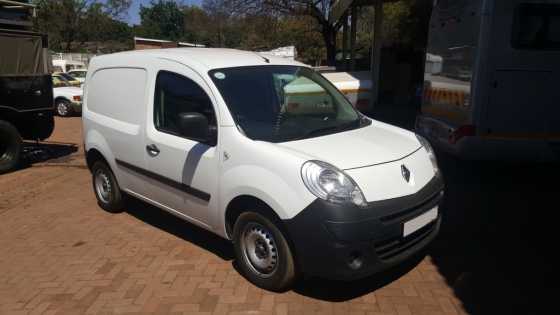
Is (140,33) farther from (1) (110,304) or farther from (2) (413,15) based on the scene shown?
(1) (110,304)

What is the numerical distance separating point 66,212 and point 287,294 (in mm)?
3620

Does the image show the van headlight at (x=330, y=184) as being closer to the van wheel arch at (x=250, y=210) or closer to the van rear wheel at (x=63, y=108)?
the van wheel arch at (x=250, y=210)

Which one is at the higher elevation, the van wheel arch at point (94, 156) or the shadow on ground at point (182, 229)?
the van wheel arch at point (94, 156)

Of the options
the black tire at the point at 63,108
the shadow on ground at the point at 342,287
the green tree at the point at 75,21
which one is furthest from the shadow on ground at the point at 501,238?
the green tree at the point at 75,21

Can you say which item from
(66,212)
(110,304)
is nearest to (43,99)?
(66,212)

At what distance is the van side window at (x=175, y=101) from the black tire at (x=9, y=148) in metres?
4.98

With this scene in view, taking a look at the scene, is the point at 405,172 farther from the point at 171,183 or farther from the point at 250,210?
the point at 171,183

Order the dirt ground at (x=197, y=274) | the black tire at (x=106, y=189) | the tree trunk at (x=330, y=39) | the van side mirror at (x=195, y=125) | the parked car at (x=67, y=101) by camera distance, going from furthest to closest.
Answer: the tree trunk at (x=330, y=39)
the parked car at (x=67, y=101)
the black tire at (x=106, y=189)
the van side mirror at (x=195, y=125)
the dirt ground at (x=197, y=274)

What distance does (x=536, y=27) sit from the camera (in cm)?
550

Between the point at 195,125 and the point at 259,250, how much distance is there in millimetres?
1125

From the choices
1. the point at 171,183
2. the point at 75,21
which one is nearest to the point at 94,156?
the point at 171,183

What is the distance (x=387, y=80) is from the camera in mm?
18203

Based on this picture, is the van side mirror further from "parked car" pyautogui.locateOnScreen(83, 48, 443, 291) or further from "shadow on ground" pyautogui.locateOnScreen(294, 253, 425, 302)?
"shadow on ground" pyautogui.locateOnScreen(294, 253, 425, 302)

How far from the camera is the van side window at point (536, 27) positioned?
18.0 feet
